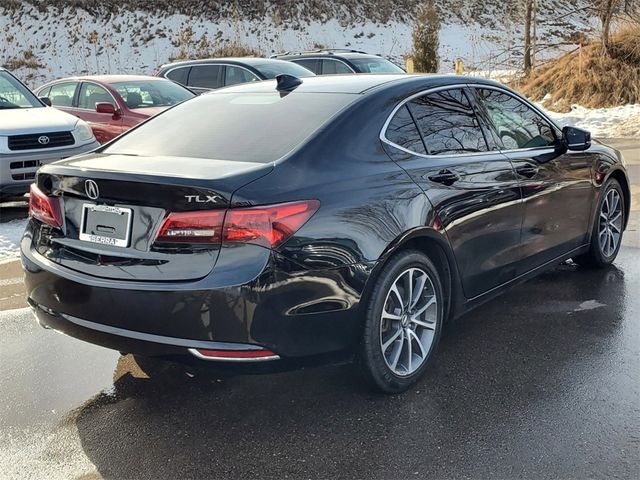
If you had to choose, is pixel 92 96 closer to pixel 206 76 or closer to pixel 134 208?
pixel 206 76

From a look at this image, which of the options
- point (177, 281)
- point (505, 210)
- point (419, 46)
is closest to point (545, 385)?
point (505, 210)

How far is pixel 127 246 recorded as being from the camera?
298cm

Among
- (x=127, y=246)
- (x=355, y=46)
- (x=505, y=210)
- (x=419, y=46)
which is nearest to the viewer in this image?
(x=127, y=246)

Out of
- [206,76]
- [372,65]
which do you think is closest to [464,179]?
[206,76]

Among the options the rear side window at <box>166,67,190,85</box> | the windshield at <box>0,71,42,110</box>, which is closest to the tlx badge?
the windshield at <box>0,71,42,110</box>

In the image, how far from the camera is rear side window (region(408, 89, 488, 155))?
149 inches

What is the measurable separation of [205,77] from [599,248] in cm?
945

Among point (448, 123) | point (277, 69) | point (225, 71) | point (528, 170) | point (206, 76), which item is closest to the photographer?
point (448, 123)

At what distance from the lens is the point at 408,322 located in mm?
3527

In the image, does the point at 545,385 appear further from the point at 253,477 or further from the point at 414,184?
the point at 253,477

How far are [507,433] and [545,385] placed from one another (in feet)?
1.93

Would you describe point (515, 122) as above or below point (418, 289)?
above

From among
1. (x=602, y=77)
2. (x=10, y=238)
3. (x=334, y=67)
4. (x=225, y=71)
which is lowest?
(x=10, y=238)

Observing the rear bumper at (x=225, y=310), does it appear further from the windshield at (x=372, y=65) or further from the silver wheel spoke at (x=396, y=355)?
the windshield at (x=372, y=65)
